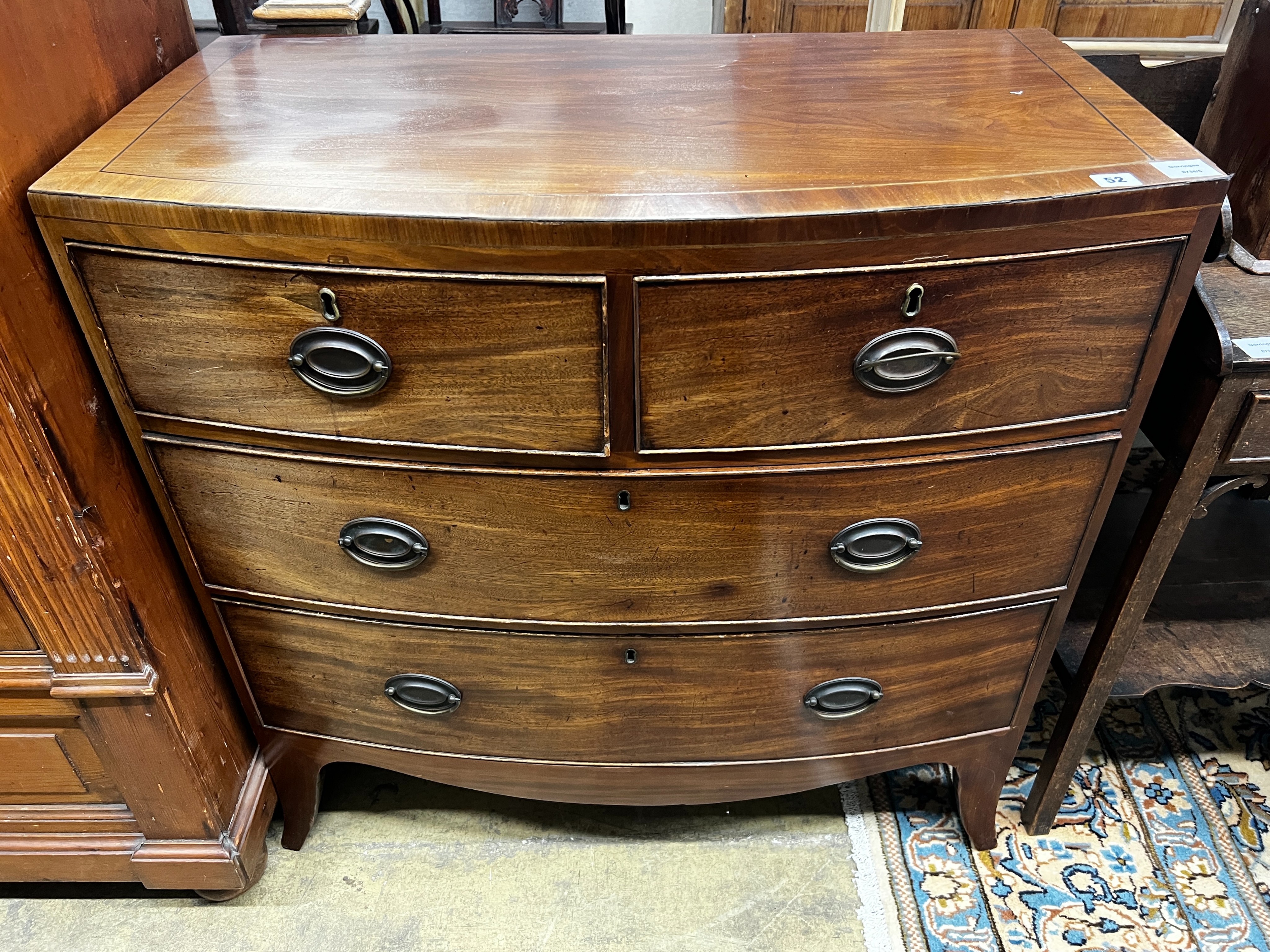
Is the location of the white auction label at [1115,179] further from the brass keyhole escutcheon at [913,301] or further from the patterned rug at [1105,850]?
the patterned rug at [1105,850]

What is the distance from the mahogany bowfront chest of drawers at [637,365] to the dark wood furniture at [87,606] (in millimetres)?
39

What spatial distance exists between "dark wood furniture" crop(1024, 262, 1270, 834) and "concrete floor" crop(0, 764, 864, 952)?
0.35m

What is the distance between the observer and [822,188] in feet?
2.42

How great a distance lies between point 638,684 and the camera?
104 centimetres

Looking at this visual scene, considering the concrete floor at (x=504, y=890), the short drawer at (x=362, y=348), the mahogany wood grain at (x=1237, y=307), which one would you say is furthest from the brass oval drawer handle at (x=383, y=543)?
the mahogany wood grain at (x=1237, y=307)

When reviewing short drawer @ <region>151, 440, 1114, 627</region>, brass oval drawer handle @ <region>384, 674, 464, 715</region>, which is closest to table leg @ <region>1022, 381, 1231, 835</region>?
short drawer @ <region>151, 440, 1114, 627</region>

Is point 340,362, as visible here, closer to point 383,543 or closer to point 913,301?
point 383,543

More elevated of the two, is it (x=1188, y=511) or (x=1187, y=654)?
(x=1188, y=511)

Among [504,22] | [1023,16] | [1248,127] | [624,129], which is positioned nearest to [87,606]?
[624,129]

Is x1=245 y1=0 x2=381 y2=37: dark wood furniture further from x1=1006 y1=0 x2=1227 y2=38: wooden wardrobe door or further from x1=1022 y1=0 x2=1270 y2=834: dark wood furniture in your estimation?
x1=1006 y1=0 x2=1227 y2=38: wooden wardrobe door

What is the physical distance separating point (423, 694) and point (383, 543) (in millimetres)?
227

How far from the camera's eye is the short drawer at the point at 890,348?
0.75 metres

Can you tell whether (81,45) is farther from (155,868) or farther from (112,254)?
(155,868)

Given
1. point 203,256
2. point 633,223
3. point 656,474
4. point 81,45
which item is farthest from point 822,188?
point 81,45
